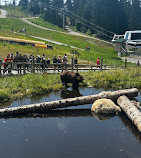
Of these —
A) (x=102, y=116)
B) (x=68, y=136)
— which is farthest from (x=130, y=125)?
(x=68, y=136)

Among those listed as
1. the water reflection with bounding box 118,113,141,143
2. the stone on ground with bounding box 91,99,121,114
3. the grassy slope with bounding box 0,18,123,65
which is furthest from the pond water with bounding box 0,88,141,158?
the grassy slope with bounding box 0,18,123,65

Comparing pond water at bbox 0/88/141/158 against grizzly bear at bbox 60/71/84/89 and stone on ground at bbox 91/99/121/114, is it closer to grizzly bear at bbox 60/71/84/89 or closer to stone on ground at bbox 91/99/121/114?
stone on ground at bbox 91/99/121/114

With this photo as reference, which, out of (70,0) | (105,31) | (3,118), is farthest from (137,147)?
(70,0)

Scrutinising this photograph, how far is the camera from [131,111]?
482 inches

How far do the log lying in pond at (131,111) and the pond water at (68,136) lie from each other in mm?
308

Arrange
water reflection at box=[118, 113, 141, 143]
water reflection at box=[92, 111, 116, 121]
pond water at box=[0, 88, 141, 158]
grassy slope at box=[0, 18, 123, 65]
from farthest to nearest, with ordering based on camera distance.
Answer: grassy slope at box=[0, 18, 123, 65] → water reflection at box=[92, 111, 116, 121] → water reflection at box=[118, 113, 141, 143] → pond water at box=[0, 88, 141, 158]

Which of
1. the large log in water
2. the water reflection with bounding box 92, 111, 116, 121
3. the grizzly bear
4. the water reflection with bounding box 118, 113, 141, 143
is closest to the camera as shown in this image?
the water reflection with bounding box 118, 113, 141, 143

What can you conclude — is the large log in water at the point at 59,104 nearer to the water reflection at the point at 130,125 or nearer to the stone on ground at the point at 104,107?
the stone on ground at the point at 104,107

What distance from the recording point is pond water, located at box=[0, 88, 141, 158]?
9.30 metres

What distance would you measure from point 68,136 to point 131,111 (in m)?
3.62

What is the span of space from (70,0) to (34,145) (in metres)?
129

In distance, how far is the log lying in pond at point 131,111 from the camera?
36.8 feet

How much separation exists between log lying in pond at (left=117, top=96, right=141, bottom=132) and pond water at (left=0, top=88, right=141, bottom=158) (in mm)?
308

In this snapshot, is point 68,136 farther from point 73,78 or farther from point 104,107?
point 73,78
